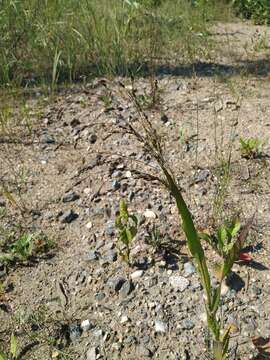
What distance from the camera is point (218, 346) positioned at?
1.62m

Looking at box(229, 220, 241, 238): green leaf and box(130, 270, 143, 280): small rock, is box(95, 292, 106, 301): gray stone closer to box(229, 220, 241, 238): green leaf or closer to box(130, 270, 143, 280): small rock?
box(130, 270, 143, 280): small rock

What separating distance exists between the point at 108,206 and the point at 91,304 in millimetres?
683

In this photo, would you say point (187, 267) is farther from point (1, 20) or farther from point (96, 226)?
point (1, 20)

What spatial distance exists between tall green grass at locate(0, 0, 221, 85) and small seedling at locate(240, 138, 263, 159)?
1.48 metres

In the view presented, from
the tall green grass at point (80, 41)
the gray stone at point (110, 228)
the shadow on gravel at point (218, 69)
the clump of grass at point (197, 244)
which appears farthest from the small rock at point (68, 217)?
the shadow on gravel at point (218, 69)

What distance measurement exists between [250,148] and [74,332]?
5.03 ft

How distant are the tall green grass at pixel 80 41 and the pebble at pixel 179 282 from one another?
2.19 metres

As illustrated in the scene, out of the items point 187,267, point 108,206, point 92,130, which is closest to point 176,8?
point 92,130

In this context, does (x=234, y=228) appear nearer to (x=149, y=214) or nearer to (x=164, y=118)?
(x=149, y=214)

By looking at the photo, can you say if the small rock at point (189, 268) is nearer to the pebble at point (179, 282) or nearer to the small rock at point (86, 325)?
the pebble at point (179, 282)

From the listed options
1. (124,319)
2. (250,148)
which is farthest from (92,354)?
(250,148)

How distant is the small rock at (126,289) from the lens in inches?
86.0

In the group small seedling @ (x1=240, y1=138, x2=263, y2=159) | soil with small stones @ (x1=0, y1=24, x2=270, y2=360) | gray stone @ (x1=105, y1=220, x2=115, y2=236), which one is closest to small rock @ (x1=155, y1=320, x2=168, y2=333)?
soil with small stones @ (x1=0, y1=24, x2=270, y2=360)

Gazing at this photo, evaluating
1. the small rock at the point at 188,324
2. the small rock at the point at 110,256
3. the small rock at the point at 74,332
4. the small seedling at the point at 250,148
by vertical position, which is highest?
the small seedling at the point at 250,148
